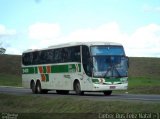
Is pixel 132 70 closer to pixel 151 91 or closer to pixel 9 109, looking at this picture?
pixel 151 91

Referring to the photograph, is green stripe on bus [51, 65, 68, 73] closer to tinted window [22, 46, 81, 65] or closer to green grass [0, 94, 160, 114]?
tinted window [22, 46, 81, 65]

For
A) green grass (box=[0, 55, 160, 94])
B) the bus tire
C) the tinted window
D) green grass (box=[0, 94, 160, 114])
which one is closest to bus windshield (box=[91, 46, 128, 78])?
the tinted window

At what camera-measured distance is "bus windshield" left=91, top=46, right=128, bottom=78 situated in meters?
33.2

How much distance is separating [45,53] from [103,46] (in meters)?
7.43

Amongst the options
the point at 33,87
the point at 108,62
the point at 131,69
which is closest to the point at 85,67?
the point at 108,62

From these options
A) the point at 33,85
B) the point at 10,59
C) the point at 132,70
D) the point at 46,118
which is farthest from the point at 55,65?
the point at 10,59

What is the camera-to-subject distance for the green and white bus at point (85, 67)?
109 feet

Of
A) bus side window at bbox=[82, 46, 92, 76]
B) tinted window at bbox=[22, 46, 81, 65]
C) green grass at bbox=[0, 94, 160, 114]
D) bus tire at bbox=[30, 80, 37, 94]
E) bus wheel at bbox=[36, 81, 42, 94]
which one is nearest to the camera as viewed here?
green grass at bbox=[0, 94, 160, 114]

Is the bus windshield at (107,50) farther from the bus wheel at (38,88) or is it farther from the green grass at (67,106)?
the bus wheel at (38,88)

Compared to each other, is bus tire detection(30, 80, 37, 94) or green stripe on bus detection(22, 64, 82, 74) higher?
green stripe on bus detection(22, 64, 82, 74)

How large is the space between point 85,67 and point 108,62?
5.15 feet

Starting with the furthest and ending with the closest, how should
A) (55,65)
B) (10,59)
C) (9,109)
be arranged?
1. (10,59)
2. (55,65)
3. (9,109)

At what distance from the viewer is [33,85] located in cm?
4300

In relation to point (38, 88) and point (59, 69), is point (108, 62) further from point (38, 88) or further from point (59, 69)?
point (38, 88)
